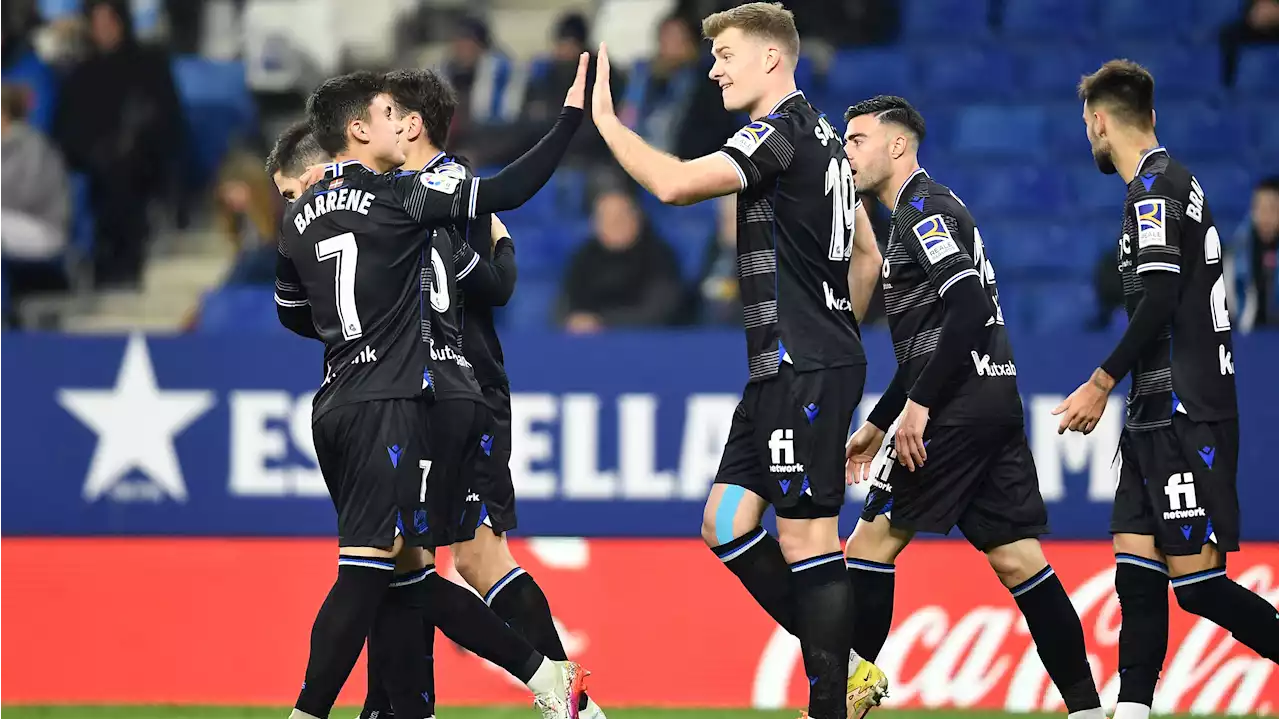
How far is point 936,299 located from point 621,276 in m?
4.33

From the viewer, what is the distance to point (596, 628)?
724 cm

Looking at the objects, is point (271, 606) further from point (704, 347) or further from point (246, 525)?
point (704, 347)

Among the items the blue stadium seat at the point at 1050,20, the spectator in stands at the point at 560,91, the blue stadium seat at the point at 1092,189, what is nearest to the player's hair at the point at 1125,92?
the blue stadium seat at the point at 1092,189

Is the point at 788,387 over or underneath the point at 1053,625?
over

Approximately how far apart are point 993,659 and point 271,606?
3.10 metres

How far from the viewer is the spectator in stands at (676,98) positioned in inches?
404

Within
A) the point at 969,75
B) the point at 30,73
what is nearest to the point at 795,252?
the point at 969,75

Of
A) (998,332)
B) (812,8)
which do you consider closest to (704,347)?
(998,332)

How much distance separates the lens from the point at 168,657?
7.16 m

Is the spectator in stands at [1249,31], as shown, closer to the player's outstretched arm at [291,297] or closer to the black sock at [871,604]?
the black sock at [871,604]

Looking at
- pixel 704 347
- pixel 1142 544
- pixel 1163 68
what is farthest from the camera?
pixel 1163 68

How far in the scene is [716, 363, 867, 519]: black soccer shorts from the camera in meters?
4.87

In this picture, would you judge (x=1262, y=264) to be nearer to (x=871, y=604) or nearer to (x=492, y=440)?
(x=871, y=604)

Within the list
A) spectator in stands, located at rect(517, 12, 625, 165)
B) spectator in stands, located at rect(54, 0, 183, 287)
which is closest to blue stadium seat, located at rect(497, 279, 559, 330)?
spectator in stands, located at rect(517, 12, 625, 165)
